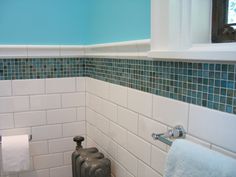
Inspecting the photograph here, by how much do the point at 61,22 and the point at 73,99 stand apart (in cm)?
49

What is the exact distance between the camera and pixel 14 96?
5.08 ft

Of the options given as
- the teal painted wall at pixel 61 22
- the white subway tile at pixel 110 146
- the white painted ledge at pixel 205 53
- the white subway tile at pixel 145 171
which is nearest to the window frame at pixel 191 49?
the white painted ledge at pixel 205 53

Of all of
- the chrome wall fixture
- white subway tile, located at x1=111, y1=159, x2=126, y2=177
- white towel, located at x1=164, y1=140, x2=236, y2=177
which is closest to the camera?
white towel, located at x1=164, y1=140, x2=236, y2=177

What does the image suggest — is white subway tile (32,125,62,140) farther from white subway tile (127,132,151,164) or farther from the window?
the window

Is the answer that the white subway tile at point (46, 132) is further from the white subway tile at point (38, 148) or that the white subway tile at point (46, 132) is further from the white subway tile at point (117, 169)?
the white subway tile at point (117, 169)

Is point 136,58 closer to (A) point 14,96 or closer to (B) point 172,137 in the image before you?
(B) point 172,137

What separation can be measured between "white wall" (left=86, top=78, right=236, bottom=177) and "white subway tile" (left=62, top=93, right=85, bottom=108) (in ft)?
0.13

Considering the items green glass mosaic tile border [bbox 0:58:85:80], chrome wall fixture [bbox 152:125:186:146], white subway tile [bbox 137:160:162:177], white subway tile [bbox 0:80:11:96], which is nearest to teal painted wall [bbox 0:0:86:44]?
green glass mosaic tile border [bbox 0:58:85:80]

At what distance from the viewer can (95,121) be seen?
1606 millimetres

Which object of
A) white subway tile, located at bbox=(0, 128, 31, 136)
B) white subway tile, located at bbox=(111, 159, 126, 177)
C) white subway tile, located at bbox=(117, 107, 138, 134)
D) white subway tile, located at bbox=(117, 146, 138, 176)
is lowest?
white subway tile, located at bbox=(111, 159, 126, 177)

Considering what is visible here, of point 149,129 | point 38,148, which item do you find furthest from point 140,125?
point 38,148

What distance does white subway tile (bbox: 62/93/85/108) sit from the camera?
5.50ft

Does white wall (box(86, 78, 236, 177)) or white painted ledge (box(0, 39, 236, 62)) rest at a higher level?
white painted ledge (box(0, 39, 236, 62))

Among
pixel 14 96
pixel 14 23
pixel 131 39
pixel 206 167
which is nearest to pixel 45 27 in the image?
pixel 14 23
